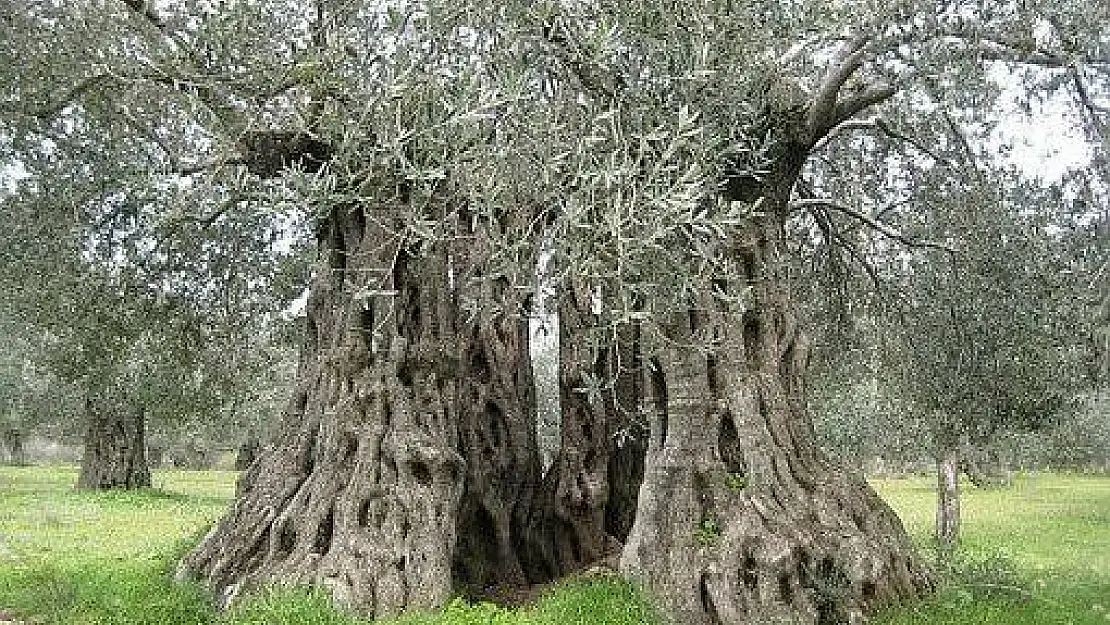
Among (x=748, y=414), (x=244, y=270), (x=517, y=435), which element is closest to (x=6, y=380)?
(x=244, y=270)

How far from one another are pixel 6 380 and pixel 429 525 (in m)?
42.6

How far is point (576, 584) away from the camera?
12.9m

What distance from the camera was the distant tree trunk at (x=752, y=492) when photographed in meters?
11.6

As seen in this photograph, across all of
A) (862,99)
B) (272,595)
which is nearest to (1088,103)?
(862,99)

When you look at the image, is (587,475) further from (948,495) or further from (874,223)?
(948,495)

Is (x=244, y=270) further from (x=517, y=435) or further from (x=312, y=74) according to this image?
(x=312, y=74)

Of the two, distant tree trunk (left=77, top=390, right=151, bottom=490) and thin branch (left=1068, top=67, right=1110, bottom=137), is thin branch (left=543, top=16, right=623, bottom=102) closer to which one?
thin branch (left=1068, top=67, right=1110, bottom=137)

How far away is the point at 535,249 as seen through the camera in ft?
34.4

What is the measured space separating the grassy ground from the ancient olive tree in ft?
1.73

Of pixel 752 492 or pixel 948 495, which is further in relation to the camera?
pixel 948 495

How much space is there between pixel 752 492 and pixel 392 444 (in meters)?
4.15

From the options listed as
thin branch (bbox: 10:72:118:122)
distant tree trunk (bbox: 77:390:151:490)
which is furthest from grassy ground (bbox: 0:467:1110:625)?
distant tree trunk (bbox: 77:390:151:490)

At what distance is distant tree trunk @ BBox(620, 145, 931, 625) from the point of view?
11.6 meters

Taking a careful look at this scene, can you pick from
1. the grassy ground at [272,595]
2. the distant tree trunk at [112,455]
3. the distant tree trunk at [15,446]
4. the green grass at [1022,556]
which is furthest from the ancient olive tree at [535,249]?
the distant tree trunk at [15,446]
